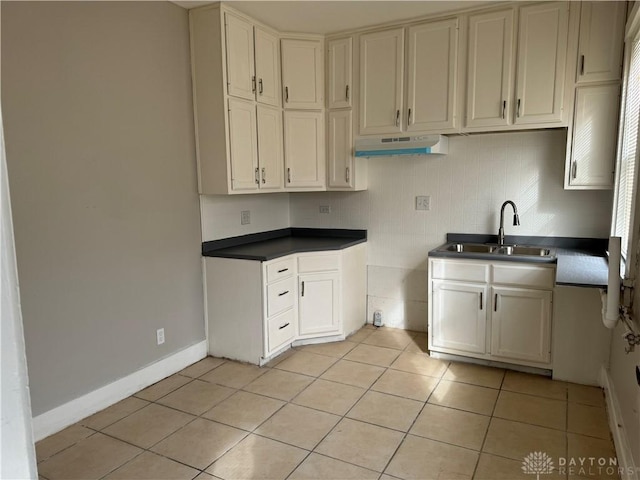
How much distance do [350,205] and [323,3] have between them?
67.3 inches

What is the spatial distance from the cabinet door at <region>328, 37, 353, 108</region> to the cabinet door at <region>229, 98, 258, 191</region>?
750mm

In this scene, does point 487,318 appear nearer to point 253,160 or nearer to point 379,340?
point 379,340

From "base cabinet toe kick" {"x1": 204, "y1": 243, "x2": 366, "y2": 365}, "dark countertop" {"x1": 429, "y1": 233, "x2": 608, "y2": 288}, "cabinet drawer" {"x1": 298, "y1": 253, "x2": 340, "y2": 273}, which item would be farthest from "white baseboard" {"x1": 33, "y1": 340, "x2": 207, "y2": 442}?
"dark countertop" {"x1": 429, "y1": 233, "x2": 608, "y2": 288}

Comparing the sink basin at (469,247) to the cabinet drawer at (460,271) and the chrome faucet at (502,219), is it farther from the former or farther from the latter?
the cabinet drawer at (460,271)

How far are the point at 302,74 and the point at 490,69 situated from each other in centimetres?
145

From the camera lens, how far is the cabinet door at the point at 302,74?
361 cm

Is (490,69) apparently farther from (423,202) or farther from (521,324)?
(521,324)

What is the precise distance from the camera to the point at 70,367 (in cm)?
249

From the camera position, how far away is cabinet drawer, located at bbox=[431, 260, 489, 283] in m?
3.11

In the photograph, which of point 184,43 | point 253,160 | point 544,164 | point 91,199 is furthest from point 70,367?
point 544,164

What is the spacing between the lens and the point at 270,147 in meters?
3.55

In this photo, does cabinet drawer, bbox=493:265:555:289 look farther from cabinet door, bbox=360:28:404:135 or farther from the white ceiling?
the white ceiling

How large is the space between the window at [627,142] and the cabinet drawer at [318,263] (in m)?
1.95

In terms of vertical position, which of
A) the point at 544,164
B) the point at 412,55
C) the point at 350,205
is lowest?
the point at 350,205
